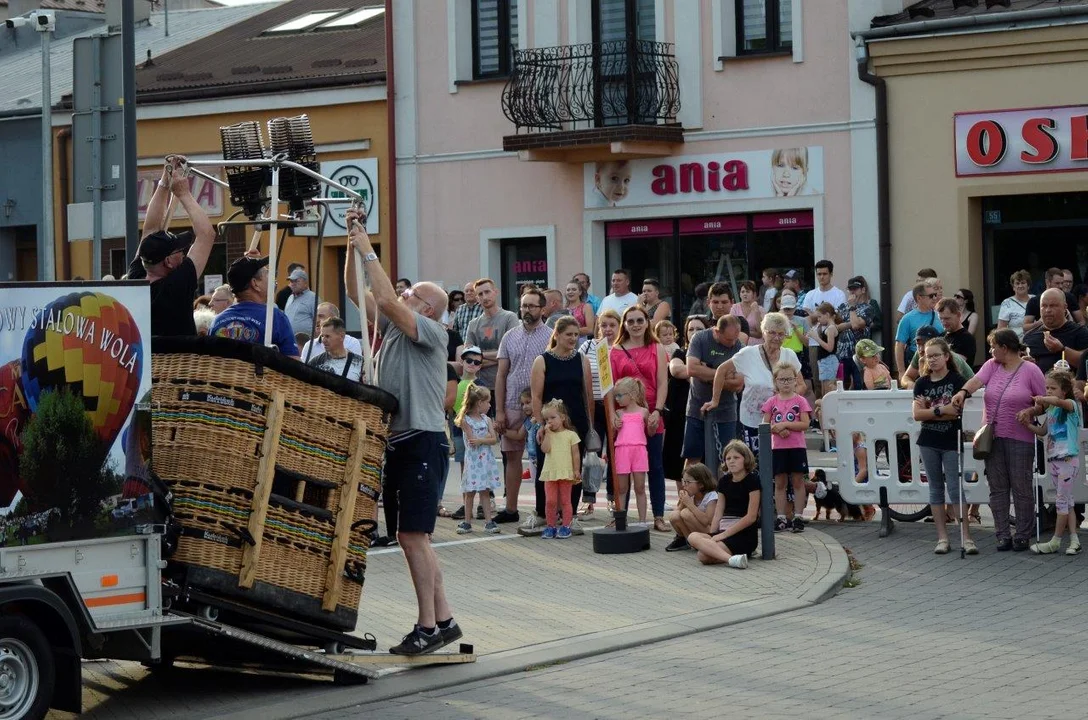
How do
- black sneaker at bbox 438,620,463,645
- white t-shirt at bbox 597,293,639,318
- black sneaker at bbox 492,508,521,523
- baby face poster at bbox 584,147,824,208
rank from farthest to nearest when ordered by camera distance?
baby face poster at bbox 584,147,824,208 < white t-shirt at bbox 597,293,639,318 < black sneaker at bbox 492,508,521,523 < black sneaker at bbox 438,620,463,645

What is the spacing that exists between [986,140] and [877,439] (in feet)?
30.4

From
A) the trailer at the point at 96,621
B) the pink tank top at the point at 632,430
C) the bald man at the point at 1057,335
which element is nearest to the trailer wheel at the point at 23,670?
the trailer at the point at 96,621

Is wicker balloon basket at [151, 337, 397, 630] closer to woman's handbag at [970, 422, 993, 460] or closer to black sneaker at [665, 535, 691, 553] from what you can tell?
black sneaker at [665, 535, 691, 553]

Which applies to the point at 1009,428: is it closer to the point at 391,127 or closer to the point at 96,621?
the point at 96,621

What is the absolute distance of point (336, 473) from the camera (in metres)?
8.94

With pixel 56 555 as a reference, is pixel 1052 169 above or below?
above

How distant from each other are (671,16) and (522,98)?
2.39m

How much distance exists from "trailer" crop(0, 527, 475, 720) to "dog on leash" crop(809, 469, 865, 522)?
6731mm

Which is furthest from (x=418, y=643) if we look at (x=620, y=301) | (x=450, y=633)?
(x=620, y=301)

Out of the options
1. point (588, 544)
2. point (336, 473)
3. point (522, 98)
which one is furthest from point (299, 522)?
point (522, 98)

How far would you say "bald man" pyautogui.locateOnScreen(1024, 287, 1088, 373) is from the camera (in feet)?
46.5

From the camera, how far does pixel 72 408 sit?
784cm

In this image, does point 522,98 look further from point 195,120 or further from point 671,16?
point 195,120

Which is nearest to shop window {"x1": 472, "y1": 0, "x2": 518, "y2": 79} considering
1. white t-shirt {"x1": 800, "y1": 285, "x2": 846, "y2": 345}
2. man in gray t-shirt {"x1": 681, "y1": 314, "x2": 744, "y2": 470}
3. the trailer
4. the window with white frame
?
the window with white frame
